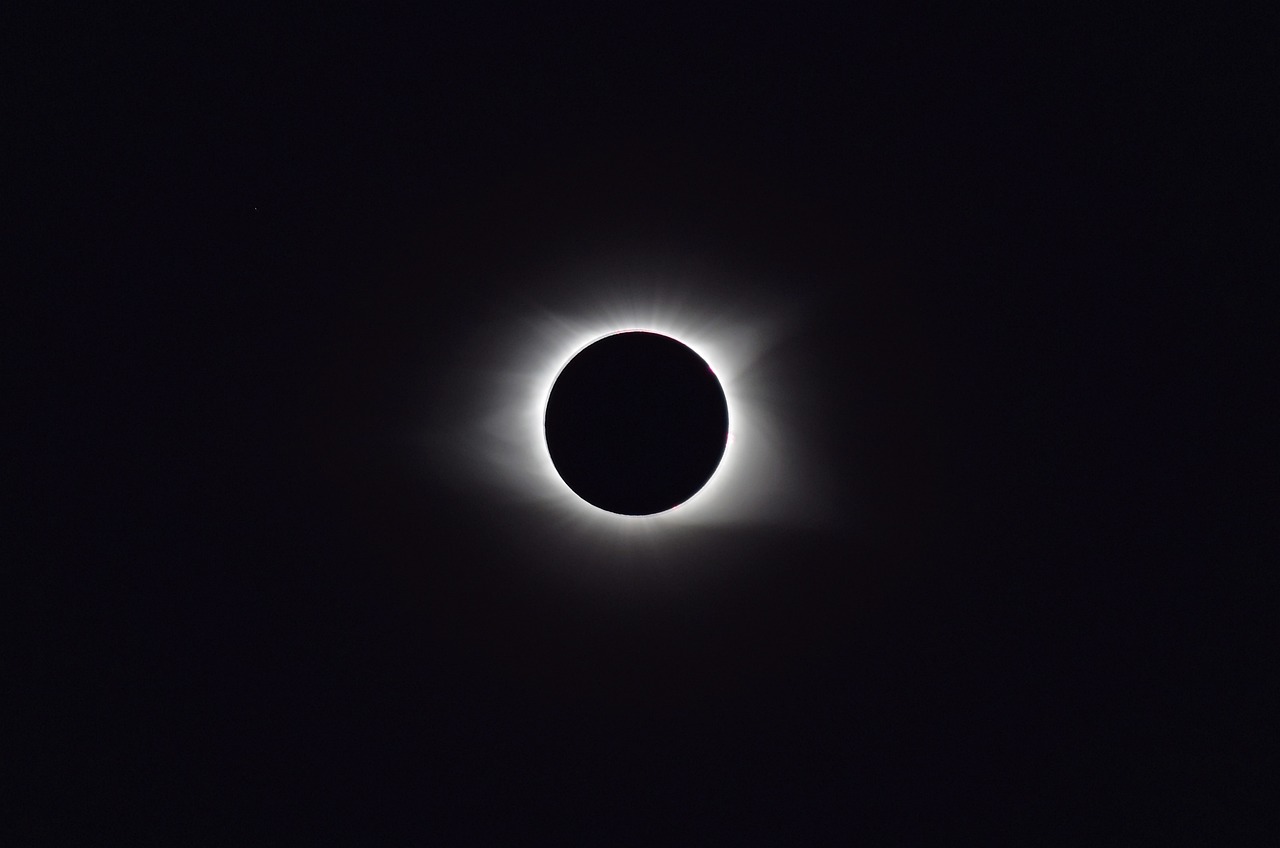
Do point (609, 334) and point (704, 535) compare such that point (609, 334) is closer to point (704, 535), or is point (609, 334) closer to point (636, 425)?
point (636, 425)

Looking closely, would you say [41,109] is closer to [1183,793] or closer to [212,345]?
[212,345]

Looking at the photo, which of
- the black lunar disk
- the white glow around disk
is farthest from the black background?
the black lunar disk

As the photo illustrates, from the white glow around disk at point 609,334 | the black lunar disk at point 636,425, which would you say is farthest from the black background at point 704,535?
the black lunar disk at point 636,425

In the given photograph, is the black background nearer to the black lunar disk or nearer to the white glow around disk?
the white glow around disk

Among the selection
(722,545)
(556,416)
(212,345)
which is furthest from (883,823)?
(212,345)

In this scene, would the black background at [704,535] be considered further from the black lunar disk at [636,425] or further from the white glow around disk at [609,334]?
the black lunar disk at [636,425]

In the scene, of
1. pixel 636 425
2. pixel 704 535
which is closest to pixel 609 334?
pixel 636 425
